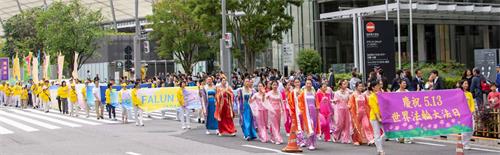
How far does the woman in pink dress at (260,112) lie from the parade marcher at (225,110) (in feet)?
6.55

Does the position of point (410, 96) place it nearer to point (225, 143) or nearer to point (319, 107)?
point (319, 107)

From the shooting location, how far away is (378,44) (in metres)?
24.8

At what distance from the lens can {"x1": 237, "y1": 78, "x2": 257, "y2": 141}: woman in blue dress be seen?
1881cm

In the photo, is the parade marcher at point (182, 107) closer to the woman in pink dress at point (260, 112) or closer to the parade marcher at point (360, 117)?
the woman in pink dress at point (260, 112)

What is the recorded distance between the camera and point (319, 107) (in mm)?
17266

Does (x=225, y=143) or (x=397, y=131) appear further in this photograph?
(x=225, y=143)

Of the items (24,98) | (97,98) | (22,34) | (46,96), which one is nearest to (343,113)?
(97,98)

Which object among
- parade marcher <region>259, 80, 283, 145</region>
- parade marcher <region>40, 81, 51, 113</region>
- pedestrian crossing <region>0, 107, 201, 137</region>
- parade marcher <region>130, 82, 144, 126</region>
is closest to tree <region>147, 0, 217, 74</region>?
parade marcher <region>40, 81, 51, 113</region>

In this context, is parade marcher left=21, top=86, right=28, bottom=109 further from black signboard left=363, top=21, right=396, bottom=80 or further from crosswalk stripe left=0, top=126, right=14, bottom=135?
black signboard left=363, top=21, right=396, bottom=80

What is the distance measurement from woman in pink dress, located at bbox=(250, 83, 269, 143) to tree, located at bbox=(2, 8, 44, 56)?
5646 cm

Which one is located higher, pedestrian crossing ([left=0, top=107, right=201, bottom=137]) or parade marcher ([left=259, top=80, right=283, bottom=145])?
parade marcher ([left=259, top=80, right=283, bottom=145])

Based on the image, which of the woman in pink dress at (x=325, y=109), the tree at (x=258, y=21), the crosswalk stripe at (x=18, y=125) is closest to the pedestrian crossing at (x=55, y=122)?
the crosswalk stripe at (x=18, y=125)

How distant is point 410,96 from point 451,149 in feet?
4.95

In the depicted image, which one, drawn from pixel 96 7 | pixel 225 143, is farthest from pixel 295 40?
pixel 96 7
